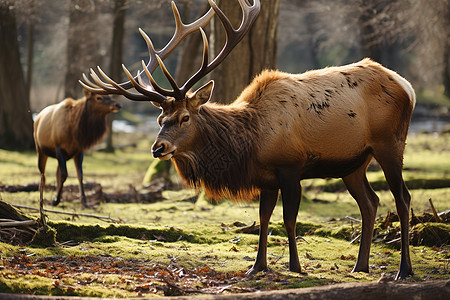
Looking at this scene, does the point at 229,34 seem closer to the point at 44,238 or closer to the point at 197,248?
the point at 197,248

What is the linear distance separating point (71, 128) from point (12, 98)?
879 cm

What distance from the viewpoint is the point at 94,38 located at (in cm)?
2248

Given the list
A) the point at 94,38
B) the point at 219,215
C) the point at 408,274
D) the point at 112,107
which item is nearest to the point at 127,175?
the point at 112,107

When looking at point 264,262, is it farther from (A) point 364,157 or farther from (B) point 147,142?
(B) point 147,142

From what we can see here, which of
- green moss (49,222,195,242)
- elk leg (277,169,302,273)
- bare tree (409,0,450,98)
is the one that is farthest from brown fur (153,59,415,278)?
bare tree (409,0,450,98)

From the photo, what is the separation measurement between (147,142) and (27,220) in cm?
1942

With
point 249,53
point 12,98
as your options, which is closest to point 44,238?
point 249,53

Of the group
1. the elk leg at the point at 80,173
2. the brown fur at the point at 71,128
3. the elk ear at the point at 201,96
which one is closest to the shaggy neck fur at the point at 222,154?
the elk ear at the point at 201,96

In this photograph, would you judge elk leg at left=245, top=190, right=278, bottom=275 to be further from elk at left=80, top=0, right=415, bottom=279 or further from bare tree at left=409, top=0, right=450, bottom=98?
bare tree at left=409, top=0, right=450, bottom=98

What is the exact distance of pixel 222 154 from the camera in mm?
6293

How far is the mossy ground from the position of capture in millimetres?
5277

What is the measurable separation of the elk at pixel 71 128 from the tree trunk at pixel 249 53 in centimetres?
270

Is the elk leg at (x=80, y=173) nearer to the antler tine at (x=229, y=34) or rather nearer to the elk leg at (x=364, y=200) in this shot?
the antler tine at (x=229, y=34)

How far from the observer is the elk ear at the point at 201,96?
6235 mm
